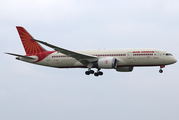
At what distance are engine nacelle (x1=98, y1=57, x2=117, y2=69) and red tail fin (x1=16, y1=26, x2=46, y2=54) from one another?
13.9 m

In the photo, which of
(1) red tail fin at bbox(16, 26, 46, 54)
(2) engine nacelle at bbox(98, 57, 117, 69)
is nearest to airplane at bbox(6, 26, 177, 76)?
(2) engine nacelle at bbox(98, 57, 117, 69)

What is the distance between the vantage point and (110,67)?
166 feet

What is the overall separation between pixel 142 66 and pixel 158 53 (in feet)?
11.5

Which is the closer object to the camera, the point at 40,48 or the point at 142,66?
the point at 142,66

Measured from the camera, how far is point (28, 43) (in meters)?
60.5

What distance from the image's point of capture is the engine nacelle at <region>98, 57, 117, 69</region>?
50.5 metres

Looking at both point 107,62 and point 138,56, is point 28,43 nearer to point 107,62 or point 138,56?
point 107,62

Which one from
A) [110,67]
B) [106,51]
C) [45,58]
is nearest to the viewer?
[110,67]

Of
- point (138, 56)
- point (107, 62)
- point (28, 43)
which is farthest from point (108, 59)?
point (28, 43)

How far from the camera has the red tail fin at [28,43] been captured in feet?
196

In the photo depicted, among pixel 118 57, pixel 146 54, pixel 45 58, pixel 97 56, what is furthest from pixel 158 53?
pixel 45 58

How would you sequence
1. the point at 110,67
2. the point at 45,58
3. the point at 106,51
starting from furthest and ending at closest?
the point at 45,58 → the point at 106,51 → the point at 110,67

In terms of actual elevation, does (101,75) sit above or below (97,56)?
below

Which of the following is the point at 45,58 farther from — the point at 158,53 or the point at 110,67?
the point at 158,53
